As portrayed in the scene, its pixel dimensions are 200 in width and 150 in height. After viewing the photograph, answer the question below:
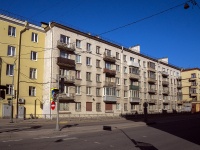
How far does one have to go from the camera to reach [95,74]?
134ft

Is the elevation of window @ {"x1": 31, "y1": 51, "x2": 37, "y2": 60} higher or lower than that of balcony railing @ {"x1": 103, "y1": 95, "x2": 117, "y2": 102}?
higher

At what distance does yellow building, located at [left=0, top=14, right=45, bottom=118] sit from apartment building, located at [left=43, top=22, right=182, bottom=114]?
1266 millimetres

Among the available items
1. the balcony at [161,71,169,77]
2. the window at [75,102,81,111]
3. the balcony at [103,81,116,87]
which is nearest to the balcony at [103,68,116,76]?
the balcony at [103,81,116,87]

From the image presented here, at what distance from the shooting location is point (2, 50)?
30828 millimetres

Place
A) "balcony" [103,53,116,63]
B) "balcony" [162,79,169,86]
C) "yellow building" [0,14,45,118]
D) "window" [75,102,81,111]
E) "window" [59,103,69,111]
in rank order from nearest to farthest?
"yellow building" [0,14,45,118] → "window" [59,103,69,111] → "window" [75,102,81,111] → "balcony" [103,53,116,63] → "balcony" [162,79,169,86]

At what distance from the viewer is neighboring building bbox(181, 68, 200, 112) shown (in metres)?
73.6

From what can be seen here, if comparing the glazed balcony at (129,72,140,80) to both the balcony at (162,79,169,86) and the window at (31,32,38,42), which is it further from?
the window at (31,32,38,42)

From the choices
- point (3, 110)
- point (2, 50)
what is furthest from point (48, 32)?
point (3, 110)

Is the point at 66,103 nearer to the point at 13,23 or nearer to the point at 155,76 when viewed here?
the point at 13,23

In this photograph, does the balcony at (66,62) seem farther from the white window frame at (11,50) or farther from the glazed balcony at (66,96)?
the white window frame at (11,50)

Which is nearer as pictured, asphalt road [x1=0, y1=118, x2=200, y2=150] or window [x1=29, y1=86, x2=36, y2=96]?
asphalt road [x1=0, y1=118, x2=200, y2=150]

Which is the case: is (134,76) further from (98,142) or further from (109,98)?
(98,142)

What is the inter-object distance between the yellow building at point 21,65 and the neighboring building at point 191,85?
54.2 metres

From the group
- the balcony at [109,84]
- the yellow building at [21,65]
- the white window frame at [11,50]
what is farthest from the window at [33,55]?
the balcony at [109,84]
